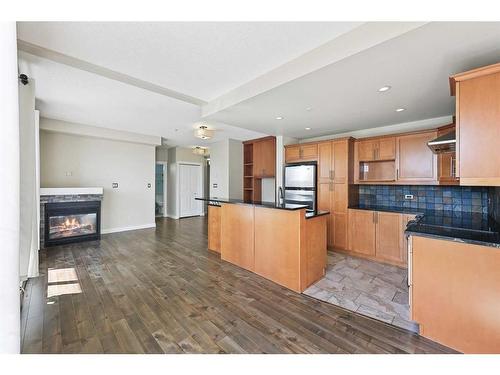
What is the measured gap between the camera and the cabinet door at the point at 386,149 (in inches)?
145

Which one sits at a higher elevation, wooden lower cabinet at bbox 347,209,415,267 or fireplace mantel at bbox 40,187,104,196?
fireplace mantel at bbox 40,187,104,196

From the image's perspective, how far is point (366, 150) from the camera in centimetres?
400

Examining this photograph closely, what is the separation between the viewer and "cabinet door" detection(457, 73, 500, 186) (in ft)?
5.06

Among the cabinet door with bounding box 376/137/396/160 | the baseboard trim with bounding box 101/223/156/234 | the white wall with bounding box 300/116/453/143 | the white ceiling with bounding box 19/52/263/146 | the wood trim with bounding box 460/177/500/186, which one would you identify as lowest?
the baseboard trim with bounding box 101/223/156/234

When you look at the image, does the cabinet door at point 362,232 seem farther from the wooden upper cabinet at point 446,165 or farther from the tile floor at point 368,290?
the wooden upper cabinet at point 446,165

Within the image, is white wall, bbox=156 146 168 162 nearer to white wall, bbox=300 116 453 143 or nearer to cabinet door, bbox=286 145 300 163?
cabinet door, bbox=286 145 300 163

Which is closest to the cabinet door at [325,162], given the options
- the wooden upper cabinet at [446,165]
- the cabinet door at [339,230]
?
the cabinet door at [339,230]

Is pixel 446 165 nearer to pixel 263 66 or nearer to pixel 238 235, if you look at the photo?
pixel 263 66

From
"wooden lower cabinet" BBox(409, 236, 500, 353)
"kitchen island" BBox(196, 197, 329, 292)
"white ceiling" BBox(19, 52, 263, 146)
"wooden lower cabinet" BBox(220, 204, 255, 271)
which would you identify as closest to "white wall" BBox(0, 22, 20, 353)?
"white ceiling" BBox(19, 52, 263, 146)

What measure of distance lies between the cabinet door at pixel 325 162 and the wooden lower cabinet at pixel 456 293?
2.47m

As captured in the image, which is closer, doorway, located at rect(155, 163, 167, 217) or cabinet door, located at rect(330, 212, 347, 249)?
cabinet door, located at rect(330, 212, 347, 249)

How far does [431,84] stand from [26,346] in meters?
4.46

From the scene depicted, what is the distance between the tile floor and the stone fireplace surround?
16.1 ft
